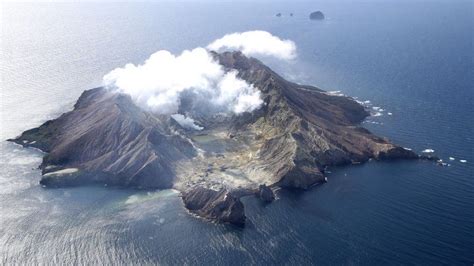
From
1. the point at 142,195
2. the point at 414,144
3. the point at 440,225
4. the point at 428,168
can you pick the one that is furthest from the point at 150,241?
the point at 414,144

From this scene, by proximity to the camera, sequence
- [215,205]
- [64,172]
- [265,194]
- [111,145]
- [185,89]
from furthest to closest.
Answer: [185,89]
[111,145]
[64,172]
[265,194]
[215,205]

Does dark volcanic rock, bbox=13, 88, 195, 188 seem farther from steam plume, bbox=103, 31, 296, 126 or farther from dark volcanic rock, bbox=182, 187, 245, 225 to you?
dark volcanic rock, bbox=182, 187, 245, 225

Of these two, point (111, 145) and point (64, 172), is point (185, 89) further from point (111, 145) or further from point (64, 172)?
point (64, 172)

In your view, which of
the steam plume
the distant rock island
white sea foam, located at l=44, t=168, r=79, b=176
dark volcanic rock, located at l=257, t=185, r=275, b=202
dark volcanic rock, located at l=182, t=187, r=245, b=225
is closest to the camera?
dark volcanic rock, located at l=182, t=187, r=245, b=225

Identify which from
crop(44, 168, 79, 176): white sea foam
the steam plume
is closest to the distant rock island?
crop(44, 168, 79, 176): white sea foam

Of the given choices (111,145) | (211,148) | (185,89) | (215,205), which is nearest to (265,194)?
(215,205)

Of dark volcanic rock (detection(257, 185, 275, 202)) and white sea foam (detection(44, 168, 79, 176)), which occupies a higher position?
dark volcanic rock (detection(257, 185, 275, 202))

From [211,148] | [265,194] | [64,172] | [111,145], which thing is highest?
[265,194]

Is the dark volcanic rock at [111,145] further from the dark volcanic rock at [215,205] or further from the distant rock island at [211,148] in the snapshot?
the dark volcanic rock at [215,205]

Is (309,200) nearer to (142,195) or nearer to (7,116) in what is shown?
(142,195)
